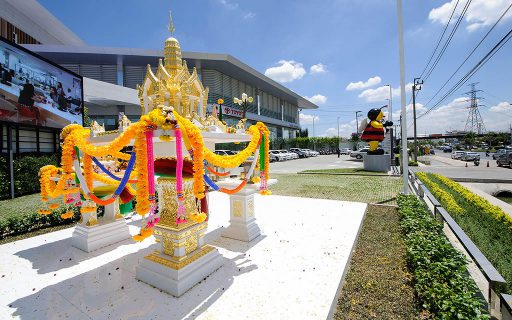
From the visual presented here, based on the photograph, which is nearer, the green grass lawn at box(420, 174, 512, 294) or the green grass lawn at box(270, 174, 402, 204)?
the green grass lawn at box(420, 174, 512, 294)

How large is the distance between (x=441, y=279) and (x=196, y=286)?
3.91 metres

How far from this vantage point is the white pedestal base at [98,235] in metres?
5.70

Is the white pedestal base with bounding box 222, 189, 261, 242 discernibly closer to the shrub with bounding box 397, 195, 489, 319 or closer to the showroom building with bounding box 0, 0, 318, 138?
the shrub with bounding box 397, 195, 489, 319

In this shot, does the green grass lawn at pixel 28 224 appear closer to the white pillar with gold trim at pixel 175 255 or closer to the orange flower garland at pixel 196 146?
the white pillar with gold trim at pixel 175 255

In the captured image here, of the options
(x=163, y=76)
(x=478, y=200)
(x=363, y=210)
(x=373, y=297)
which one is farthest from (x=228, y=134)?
(x=478, y=200)

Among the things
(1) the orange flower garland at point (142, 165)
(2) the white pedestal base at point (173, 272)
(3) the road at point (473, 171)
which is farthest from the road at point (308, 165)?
(1) the orange flower garland at point (142, 165)

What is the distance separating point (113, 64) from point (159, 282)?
115ft

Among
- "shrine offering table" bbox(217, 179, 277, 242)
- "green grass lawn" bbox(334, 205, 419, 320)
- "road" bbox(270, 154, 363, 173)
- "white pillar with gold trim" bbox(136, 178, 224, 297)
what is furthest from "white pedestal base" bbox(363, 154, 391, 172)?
"white pillar with gold trim" bbox(136, 178, 224, 297)

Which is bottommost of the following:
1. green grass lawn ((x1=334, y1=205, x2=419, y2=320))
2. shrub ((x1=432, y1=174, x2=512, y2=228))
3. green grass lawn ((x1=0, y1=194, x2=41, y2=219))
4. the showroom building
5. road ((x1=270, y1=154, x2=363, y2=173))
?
green grass lawn ((x1=334, y1=205, x2=419, y2=320))

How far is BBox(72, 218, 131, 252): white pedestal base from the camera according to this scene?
18.7 ft

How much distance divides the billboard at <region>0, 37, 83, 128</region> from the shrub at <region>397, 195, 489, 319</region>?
17214 mm

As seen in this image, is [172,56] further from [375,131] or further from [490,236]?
[375,131]

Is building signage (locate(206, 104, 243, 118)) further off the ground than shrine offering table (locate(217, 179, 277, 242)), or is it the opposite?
building signage (locate(206, 104, 243, 118))

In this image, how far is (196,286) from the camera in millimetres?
4215
